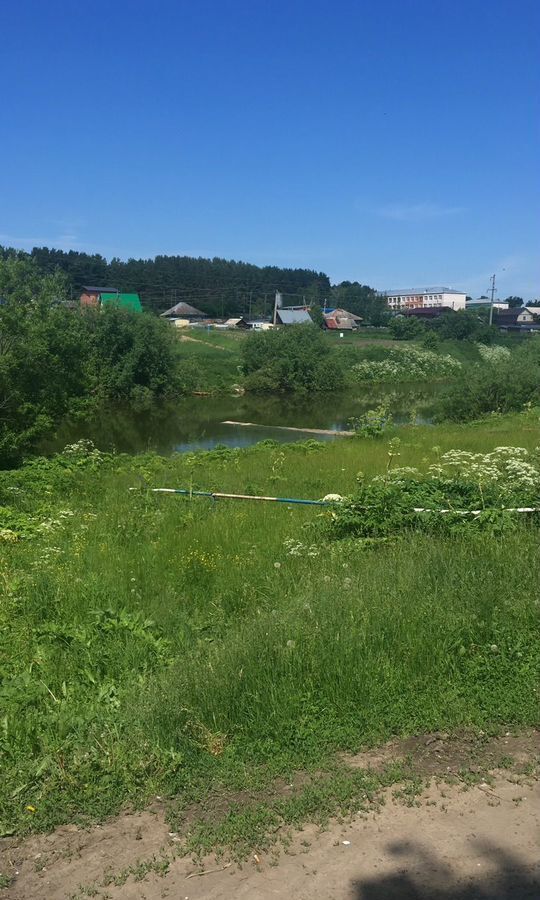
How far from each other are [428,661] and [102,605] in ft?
10.4

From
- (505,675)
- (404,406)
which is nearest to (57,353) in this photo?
(505,675)

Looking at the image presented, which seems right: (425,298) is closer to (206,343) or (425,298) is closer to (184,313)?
(184,313)

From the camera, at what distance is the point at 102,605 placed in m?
6.52

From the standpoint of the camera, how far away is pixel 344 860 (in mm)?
3176

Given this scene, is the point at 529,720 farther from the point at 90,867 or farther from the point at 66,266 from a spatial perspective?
the point at 66,266

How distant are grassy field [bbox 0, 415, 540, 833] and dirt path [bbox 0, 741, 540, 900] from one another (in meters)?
0.27

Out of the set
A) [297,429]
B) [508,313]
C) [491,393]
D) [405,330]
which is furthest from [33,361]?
[508,313]

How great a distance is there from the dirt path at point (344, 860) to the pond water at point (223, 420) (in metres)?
21.7

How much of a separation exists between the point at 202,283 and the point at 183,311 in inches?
515

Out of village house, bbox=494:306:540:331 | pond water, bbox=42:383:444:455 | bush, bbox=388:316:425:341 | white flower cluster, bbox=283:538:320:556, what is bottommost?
pond water, bbox=42:383:444:455

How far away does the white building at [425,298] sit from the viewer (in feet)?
522

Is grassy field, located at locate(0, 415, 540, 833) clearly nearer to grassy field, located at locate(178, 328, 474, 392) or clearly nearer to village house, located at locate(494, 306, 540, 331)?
grassy field, located at locate(178, 328, 474, 392)

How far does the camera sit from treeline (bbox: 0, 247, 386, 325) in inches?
4013

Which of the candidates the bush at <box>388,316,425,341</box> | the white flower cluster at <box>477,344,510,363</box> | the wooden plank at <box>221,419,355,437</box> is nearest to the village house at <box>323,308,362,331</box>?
the bush at <box>388,316,425,341</box>
